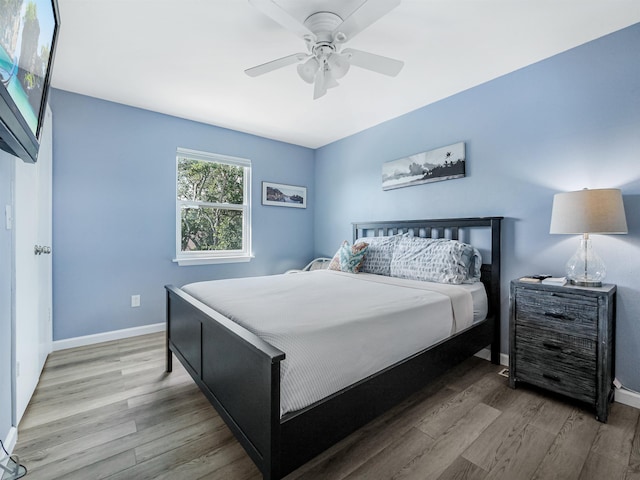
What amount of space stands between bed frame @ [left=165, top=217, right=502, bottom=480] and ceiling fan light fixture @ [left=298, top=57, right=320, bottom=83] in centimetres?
167

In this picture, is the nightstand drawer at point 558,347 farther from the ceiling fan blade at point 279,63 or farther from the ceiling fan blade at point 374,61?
the ceiling fan blade at point 279,63

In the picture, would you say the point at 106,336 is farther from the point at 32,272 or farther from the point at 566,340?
the point at 566,340

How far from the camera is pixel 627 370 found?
6.44 feet

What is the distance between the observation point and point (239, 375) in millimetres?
1305

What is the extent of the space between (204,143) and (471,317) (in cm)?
341

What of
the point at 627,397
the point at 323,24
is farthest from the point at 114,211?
the point at 627,397

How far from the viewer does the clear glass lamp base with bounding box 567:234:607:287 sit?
6.49 feet

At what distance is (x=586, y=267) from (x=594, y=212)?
43 cm

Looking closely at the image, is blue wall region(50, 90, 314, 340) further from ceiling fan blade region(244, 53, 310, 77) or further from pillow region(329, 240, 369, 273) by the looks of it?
ceiling fan blade region(244, 53, 310, 77)

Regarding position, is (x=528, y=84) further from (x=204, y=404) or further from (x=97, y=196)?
(x=97, y=196)

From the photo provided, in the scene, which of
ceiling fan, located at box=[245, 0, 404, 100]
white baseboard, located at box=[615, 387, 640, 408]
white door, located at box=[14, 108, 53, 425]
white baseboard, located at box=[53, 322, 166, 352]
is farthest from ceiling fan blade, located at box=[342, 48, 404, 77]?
white baseboard, located at box=[53, 322, 166, 352]

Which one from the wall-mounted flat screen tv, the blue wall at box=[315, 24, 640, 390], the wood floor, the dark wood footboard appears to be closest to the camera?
the wall-mounted flat screen tv

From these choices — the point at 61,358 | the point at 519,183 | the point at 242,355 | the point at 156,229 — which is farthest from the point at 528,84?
the point at 61,358

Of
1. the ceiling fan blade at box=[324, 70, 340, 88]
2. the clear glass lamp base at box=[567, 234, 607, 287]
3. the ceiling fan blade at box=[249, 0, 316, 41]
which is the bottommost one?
the clear glass lamp base at box=[567, 234, 607, 287]
